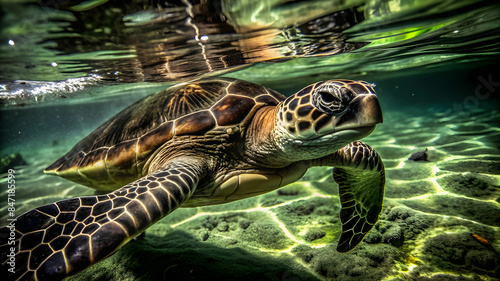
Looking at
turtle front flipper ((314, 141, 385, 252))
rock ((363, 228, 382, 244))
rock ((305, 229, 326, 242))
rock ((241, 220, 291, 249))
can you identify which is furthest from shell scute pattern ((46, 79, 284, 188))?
rock ((363, 228, 382, 244))

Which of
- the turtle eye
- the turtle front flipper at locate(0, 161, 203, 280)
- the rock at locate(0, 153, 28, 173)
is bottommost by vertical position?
the turtle front flipper at locate(0, 161, 203, 280)

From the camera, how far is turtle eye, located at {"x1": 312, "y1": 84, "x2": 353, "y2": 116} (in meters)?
1.77

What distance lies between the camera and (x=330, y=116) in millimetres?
1855

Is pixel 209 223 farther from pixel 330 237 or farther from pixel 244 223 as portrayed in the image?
pixel 330 237

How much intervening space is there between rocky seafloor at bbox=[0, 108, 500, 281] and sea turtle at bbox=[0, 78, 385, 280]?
341 mm

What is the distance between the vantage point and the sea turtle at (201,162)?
4.74ft

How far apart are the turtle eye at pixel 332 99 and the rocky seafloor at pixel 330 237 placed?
5.27ft

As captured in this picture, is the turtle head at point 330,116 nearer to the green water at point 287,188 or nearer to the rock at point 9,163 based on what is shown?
the green water at point 287,188

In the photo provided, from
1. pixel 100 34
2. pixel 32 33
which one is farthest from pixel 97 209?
pixel 32 33

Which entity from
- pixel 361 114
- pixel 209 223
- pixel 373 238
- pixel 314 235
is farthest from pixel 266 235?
pixel 361 114

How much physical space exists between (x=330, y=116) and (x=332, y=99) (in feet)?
0.48

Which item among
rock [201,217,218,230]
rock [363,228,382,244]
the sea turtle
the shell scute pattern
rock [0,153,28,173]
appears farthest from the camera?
rock [0,153,28,173]

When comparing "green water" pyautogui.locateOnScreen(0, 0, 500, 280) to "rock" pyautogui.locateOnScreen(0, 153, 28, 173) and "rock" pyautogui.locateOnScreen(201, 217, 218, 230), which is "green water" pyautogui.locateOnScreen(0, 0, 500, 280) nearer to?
"rock" pyautogui.locateOnScreen(201, 217, 218, 230)

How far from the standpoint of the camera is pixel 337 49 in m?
7.20
